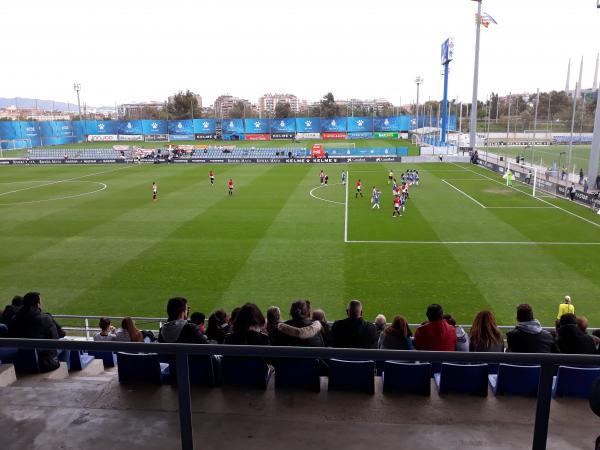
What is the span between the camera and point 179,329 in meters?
6.54

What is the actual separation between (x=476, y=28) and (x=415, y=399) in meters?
60.1

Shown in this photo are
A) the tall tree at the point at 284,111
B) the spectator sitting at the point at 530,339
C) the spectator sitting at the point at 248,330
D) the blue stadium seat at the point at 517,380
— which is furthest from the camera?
the tall tree at the point at 284,111

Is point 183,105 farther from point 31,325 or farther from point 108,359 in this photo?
point 31,325

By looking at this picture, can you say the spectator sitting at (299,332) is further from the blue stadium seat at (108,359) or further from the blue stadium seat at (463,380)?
the blue stadium seat at (108,359)

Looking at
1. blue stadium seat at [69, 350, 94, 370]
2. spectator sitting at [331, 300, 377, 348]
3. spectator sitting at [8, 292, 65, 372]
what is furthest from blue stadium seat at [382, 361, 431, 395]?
spectator sitting at [8, 292, 65, 372]

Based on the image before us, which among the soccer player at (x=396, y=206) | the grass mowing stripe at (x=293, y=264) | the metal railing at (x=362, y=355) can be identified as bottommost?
the grass mowing stripe at (x=293, y=264)

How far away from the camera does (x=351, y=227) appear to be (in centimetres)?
2550

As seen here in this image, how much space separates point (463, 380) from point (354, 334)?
1.62 m

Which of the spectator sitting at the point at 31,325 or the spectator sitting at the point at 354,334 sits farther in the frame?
the spectator sitting at the point at 31,325

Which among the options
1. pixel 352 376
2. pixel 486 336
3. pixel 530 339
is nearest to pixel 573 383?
pixel 530 339

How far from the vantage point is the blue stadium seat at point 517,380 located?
5.32m

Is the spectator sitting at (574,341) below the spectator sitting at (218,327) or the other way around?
the other way around

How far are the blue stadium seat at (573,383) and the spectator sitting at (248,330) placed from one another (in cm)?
338

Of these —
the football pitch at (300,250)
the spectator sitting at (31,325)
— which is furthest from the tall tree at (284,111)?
the spectator sitting at (31,325)
